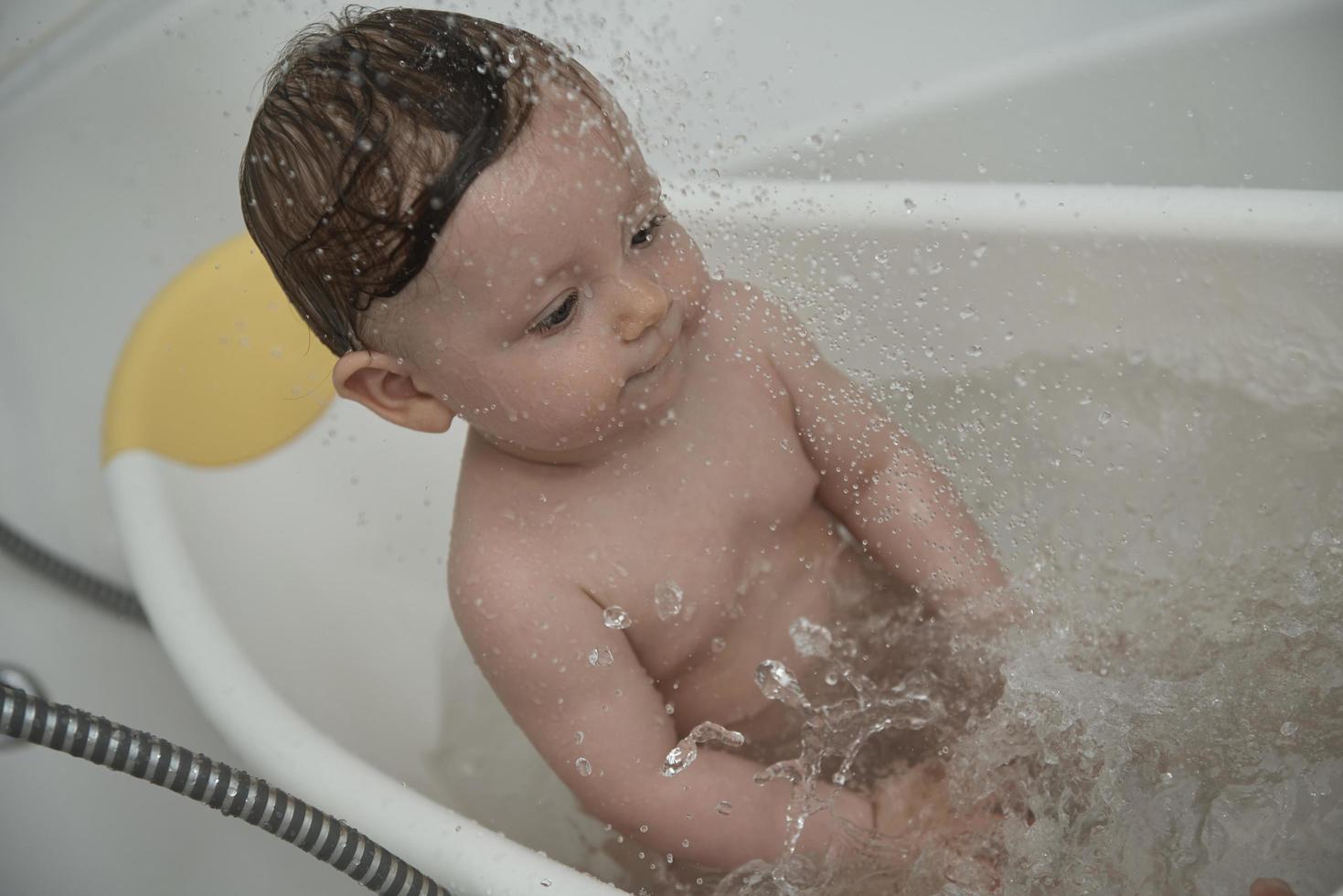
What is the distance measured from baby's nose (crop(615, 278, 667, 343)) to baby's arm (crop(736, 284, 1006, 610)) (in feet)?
0.71

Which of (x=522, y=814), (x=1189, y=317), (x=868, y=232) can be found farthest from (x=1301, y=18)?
(x=522, y=814)

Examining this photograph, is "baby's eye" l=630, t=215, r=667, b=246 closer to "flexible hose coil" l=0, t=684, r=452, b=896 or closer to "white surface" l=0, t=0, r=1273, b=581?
"flexible hose coil" l=0, t=684, r=452, b=896

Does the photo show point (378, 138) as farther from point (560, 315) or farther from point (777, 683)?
point (777, 683)

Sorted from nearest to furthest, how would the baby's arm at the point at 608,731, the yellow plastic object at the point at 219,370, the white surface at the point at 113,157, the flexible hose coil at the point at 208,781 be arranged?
the flexible hose coil at the point at 208,781
the baby's arm at the point at 608,731
the yellow plastic object at the point at 219,370
the white surface at the point at 113,157

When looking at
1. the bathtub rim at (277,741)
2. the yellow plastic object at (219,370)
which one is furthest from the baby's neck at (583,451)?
the yellow plastic object at (219,370)

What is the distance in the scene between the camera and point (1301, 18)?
1.31m

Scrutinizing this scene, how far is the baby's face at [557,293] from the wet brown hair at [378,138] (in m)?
0.02

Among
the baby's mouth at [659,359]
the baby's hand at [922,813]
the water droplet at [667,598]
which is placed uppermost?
the baby's mouth at [659,359]

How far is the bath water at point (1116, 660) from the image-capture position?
787 mm

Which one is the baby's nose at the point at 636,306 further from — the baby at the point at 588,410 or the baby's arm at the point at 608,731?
the baby's arm at the point at 608,731

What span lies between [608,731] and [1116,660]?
1.24ft

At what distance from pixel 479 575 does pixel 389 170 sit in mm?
291

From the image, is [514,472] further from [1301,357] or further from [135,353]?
[1301,357]

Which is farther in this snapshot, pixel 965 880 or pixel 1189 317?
pixel 1189 317
